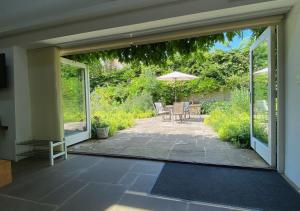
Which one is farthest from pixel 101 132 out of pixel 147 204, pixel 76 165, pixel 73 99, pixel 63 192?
pixel 147 204

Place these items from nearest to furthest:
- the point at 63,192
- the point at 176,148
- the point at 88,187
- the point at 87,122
→ the point at 63,192 < the point at 88,187 < the point at 176,148 < the point at 87,122

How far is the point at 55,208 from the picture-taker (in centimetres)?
221

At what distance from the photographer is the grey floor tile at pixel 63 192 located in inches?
93.4

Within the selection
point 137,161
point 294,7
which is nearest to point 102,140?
point 137,161

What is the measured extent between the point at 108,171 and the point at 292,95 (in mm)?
2632

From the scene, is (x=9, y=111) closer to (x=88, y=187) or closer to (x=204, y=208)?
(x=88, y=187)

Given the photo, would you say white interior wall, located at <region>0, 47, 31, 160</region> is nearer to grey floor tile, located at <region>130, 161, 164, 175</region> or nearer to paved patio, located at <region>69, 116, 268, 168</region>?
paved patio, located at <region>69, 116, 268, 168</region>

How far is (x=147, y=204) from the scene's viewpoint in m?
2.25

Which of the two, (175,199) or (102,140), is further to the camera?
(102,140)

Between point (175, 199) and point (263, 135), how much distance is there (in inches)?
80.3

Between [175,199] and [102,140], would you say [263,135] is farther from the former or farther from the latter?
[102,140]

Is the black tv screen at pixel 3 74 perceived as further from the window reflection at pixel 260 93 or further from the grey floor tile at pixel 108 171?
the window reflection at pixel 260 93

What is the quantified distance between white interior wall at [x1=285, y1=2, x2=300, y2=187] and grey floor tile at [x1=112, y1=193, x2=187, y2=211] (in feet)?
4.82

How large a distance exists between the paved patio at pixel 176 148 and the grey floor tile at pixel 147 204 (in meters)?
1.28
